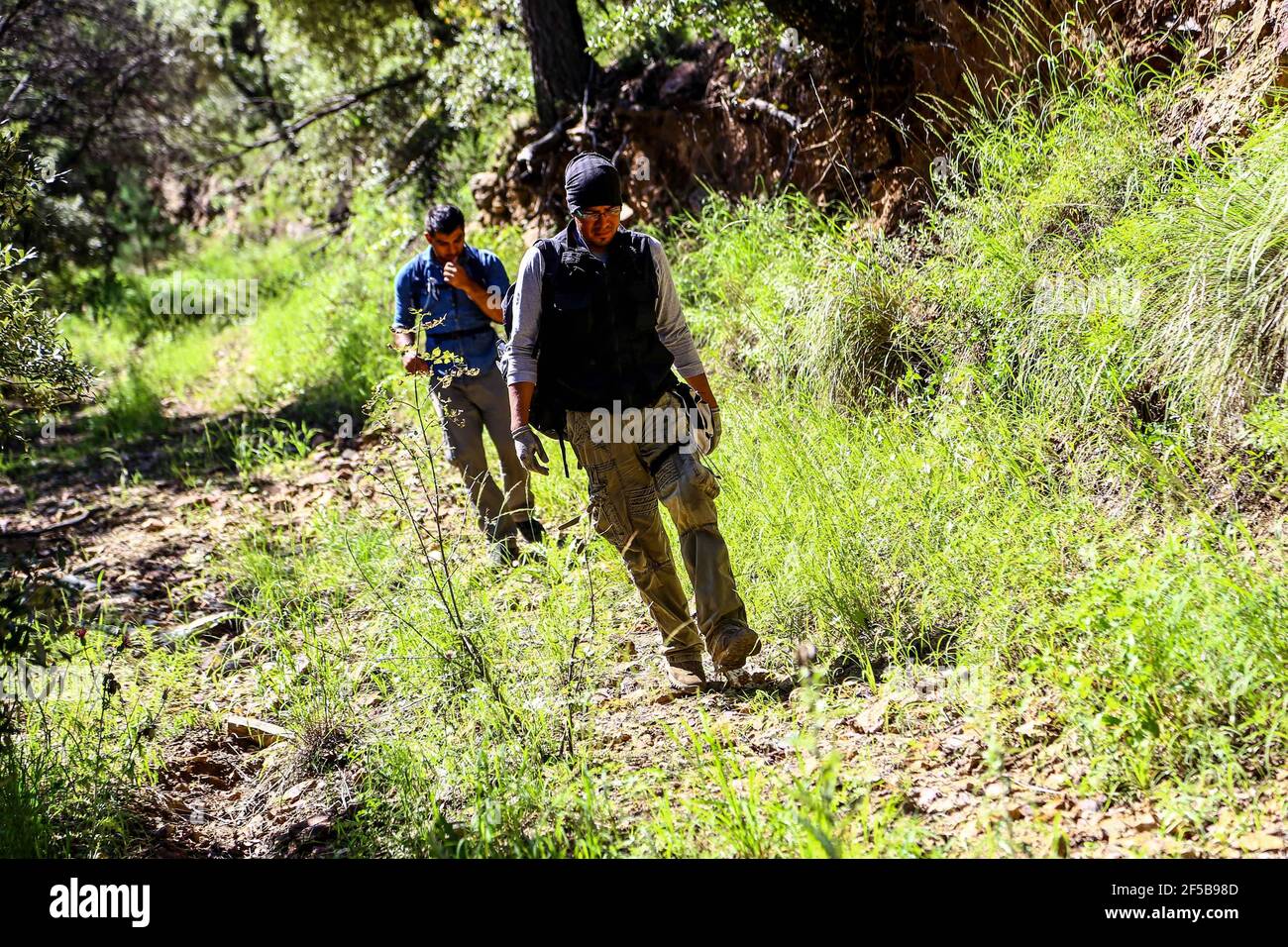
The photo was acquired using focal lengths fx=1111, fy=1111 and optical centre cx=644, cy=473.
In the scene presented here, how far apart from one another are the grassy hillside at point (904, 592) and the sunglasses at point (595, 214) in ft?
3.18

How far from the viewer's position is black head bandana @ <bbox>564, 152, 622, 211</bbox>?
4133mm

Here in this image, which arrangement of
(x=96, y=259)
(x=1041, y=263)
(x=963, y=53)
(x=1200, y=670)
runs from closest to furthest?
(x=1200, y=670), (x=1041, y=263), (x=963, y=53), (x=96, y=259)

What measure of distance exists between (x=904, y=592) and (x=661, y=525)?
1018 millimetres

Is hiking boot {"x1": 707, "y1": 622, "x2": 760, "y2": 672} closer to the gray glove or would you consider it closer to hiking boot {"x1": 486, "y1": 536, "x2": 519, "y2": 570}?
the gray glove

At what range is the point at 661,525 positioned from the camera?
4.55 m

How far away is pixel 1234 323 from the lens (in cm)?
421

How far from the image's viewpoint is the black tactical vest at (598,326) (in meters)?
4.26

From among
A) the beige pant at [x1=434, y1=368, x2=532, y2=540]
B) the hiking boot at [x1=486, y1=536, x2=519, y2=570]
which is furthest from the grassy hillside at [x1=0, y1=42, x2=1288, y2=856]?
the beige pant at [x1=434, y1=368, x2=532, y2=540]

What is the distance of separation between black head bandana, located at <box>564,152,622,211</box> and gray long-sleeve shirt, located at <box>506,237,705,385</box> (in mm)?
253

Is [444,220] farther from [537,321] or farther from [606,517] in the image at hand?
[606,517]

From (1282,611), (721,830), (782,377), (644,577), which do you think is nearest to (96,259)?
(782,377)

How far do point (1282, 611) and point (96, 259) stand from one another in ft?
45.3

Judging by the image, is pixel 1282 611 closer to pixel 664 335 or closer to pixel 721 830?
pixel 721 830
